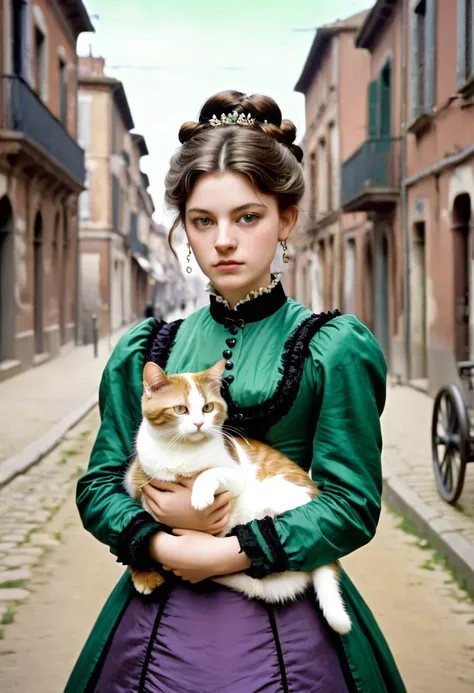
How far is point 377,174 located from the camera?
1667 cm

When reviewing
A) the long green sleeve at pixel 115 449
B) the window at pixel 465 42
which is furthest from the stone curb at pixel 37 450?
the window at pixel 465 42

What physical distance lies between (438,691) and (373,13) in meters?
15.4

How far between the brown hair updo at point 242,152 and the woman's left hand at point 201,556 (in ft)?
2.72

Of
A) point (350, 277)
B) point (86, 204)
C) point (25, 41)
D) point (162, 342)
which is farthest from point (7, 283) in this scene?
point (86, 204)

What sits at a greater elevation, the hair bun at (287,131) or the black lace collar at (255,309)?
the hair bun at (287,131)

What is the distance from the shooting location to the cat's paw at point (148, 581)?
1.93 m

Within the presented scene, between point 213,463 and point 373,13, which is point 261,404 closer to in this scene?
point 213,463

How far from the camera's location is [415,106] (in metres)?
14.4

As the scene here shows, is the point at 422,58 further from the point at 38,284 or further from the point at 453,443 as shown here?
the point at 453,443

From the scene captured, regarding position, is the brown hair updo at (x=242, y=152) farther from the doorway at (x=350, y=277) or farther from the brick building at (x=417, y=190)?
the doorway at (x=350, y=277)

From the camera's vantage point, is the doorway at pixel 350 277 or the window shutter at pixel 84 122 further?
the window shutter at pixel 84 122

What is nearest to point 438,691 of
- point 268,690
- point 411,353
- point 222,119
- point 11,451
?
point 268,690

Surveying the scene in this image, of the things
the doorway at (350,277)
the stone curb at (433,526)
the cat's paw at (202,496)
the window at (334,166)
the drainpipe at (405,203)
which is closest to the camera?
the cat's paw at (202,496)

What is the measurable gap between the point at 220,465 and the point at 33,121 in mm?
15174
